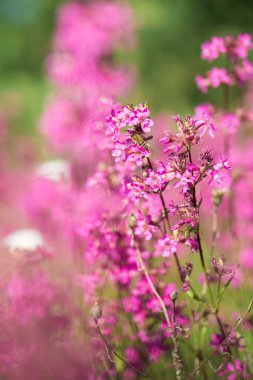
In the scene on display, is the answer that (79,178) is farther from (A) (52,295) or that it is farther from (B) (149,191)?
(B) (149,191)


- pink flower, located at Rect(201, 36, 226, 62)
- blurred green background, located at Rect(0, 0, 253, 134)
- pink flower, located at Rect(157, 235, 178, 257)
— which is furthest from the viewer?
blurred green background, located at Rect(0, 0, 253, 134)

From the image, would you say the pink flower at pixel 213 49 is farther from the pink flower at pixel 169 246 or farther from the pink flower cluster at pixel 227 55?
the pink flower at pixel 169 246

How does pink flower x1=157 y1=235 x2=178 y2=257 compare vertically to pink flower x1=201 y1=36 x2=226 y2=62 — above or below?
below

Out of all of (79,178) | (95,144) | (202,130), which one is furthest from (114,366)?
(79,178)

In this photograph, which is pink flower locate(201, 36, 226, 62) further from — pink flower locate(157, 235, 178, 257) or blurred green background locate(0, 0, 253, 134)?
blurred green background locate(0, 0, 253, 134)

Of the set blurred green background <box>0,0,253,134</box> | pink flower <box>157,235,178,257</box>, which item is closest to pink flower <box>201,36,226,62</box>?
pink flower <box>157,235,178,257</box>

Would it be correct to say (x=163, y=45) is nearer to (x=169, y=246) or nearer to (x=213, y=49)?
(x=213, y=49)

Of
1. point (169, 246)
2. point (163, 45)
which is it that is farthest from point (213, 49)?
point (163, 45)

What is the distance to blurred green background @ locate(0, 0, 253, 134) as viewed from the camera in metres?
9.08

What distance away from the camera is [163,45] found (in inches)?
367

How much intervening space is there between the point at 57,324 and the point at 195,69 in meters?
8.05

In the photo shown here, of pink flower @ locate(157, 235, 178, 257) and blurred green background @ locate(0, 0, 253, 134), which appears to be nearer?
pink flower @ locate(157, 235, 178, 257)

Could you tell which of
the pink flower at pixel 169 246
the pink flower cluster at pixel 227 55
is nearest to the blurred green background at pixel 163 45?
the pink flower cluster at pixel 227 55

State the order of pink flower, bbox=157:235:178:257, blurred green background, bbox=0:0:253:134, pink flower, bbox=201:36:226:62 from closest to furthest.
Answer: pink flower, bbox=157:235:178:257, pink flower, bbox=201:36:226:62, blurred green background, bbox=0:0:253:134
